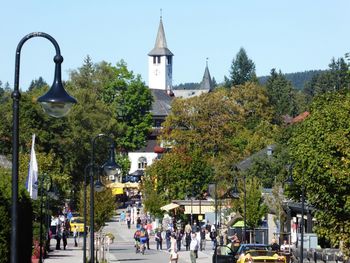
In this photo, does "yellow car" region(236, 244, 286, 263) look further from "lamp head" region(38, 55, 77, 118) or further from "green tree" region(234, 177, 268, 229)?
"green tree" region(234, 177, 268, 229)

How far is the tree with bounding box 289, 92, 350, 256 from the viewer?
46.7 metres

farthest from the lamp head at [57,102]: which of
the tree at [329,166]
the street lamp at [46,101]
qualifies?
the tree at [329,166]

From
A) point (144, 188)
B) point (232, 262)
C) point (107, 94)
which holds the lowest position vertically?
point (232, 262)

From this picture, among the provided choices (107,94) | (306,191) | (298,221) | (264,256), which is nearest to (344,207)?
(264,256)

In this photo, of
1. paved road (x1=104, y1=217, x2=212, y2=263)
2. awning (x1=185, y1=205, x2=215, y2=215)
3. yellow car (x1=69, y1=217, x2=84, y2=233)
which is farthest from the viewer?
awning (x1=185, y1=205, x2=215, y2=215)

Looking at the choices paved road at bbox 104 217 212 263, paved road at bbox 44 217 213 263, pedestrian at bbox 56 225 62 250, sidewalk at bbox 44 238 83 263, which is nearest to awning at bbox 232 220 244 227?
paved road at bbox 44 217 213 263

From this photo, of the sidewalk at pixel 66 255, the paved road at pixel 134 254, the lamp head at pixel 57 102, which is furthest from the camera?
the paved road at pixel 134 254

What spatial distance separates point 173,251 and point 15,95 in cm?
3569

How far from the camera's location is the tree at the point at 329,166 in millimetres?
46656

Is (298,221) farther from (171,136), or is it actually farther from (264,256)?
(171,136)

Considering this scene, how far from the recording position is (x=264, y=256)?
44344 mm

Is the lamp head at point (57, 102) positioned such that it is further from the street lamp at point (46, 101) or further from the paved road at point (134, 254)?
the paved road at point (134, 254)

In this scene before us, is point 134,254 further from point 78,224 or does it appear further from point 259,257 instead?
point 259,257

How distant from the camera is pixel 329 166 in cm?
4881
